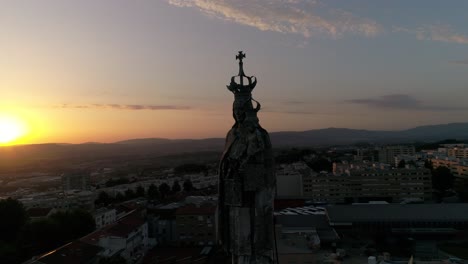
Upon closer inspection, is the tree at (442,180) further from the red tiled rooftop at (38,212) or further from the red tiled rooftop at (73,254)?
the red tiled rooftop at (38,212)

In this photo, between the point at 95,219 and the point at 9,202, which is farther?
the point at 95,219

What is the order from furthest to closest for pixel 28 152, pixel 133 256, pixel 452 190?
pixel 28 152, pixel 452 190, pixel 133 256

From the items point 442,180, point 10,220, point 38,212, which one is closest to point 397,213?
point 442,180

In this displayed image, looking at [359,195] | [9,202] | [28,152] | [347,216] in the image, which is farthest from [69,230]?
[28,152]

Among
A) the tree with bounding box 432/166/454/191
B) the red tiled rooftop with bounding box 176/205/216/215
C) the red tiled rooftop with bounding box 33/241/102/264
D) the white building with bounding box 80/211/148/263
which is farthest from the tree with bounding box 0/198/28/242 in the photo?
the tree with bounding box 432/166/454/191

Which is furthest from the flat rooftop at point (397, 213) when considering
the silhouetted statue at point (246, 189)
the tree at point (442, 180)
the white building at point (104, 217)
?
the silhouetted statue at point (246, 189)

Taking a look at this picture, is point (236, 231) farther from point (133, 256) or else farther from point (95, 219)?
point (95, 219)
